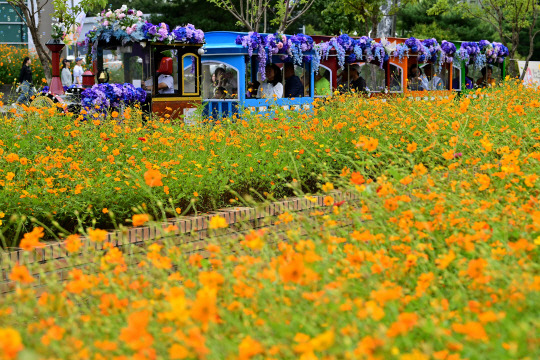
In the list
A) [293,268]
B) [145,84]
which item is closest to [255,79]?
[145,84]

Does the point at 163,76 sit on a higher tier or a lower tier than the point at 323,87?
higher

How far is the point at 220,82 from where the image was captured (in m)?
15.0

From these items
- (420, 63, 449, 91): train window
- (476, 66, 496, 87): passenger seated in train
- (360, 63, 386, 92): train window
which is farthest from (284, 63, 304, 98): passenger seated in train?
(476, 66, 496, 87): passenger seated in train

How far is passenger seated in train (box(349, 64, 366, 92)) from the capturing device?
16.5 m

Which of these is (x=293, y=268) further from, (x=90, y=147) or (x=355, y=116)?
(x=355, y=116)

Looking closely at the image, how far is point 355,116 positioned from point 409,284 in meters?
4.74

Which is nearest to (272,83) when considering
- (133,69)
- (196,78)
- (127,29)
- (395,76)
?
(196,78)

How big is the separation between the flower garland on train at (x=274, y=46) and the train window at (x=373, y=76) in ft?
10.9

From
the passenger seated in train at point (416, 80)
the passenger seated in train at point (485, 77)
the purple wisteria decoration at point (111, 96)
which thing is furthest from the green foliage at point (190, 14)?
the purple wisteria decoration at point (111, 96)

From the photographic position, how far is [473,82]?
23047 mm

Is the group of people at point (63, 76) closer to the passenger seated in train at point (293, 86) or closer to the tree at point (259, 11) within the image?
the tree at point (259, 11)

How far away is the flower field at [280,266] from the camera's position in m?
2.16

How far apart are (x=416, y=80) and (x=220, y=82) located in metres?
6.86

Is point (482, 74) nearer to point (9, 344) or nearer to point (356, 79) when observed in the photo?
point (356, 79)
